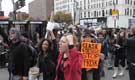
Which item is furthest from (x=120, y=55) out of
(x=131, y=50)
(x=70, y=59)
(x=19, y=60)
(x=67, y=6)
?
(x=67, y=6)

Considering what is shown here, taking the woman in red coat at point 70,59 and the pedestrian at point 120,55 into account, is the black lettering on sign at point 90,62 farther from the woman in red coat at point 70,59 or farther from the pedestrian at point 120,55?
the pedestrian at point 120,55

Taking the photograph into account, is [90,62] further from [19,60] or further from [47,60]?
[19,60]

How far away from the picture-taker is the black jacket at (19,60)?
7.29 meters

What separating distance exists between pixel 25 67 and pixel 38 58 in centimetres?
35

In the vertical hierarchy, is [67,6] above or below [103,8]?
above

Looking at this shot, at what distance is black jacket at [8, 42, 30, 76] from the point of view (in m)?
7.29

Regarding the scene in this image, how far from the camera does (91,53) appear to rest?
9008 mm

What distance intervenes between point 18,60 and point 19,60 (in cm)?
2

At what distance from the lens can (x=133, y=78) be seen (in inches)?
353

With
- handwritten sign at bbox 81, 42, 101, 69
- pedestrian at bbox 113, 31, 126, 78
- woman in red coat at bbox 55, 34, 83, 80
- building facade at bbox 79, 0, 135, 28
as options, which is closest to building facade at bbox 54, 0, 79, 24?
building facade at bbox 79, 0, 135, 28

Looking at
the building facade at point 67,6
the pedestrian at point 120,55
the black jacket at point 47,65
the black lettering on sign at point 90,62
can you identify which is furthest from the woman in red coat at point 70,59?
the building facade at point 67,6

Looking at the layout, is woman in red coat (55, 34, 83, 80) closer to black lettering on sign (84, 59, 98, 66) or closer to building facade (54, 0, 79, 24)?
black lettering on sign (84, 59, 98, 66)

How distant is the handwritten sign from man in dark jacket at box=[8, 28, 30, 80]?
6.48 feet

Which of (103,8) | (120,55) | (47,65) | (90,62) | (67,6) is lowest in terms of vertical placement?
(120,55)
